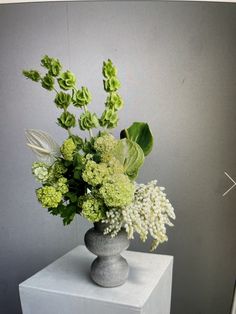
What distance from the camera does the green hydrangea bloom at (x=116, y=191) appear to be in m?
0.94

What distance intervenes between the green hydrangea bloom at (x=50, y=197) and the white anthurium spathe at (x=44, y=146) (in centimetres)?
12

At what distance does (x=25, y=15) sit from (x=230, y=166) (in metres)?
1.10

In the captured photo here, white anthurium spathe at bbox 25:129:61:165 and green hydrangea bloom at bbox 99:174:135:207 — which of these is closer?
green hydrangea bloom at bbox 99:174:135:207

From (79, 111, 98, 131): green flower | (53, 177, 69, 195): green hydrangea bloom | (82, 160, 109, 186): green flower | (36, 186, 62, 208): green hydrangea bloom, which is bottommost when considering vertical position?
(36, 186, 62, 208): green hydrangea bloom

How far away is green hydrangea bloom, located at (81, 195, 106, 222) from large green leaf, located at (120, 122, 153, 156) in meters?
0.22

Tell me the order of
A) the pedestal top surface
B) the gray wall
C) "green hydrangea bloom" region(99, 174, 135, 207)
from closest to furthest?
1. "green hydrangea bloom" region(99, 174, 135, 207)
2. the pedestal top surface
3. the gray wall

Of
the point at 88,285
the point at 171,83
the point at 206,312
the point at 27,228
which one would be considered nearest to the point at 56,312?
the point at 88,285

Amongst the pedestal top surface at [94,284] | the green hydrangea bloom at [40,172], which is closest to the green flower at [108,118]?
the green hydrangea bloom at [40,172]

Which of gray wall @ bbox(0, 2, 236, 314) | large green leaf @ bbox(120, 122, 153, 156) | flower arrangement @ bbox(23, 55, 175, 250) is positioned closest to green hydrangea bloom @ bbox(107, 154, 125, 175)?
flower arrangement @ bbox(23, 55, 175, 250)

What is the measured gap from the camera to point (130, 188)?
3.17ft

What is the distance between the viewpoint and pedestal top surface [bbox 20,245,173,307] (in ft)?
3.44

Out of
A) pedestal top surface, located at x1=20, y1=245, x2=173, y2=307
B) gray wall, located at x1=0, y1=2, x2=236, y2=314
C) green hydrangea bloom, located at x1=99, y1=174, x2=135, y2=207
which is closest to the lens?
green hydrangea bloom, located at x1=99, y1=174, x2=135, y2=207

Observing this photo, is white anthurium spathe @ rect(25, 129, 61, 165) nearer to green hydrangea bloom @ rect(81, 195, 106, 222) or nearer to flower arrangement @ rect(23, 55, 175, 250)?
flower arrangement @ rect(23, 55, 175, 250)

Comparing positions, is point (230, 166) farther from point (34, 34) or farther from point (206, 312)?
point (34, 34)
